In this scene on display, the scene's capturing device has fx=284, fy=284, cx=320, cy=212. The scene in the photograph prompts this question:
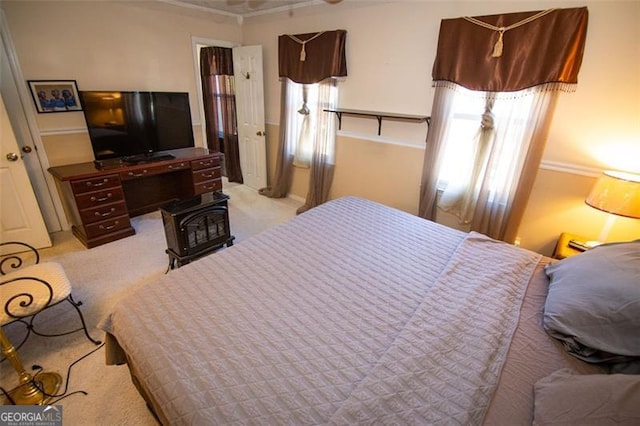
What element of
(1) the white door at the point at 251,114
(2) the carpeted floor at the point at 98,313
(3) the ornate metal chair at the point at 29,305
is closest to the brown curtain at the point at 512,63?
(2) the carpeted floor at the point at 98,313

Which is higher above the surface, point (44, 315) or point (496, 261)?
point (496, 261)

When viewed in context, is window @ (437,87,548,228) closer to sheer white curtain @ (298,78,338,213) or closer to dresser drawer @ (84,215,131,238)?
sheer white curtain @ (298,78,338,213)

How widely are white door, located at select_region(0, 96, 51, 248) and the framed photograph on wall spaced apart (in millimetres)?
357

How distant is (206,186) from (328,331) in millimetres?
3096

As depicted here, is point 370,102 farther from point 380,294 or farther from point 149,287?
point 149,287

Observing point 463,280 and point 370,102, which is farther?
point 370,102

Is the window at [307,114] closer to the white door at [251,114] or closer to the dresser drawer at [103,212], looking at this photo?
the white door at [251,114]

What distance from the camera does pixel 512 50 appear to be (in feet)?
7.08

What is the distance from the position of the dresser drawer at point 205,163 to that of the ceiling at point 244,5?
6.04 feet

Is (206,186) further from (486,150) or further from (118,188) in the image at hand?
(486,150)

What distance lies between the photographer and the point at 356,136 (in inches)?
132

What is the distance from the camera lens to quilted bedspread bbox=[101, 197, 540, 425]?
94 centimetres

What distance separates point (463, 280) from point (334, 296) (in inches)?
27.7

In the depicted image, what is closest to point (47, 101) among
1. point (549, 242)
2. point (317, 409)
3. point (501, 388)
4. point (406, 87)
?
point (406, 87)
